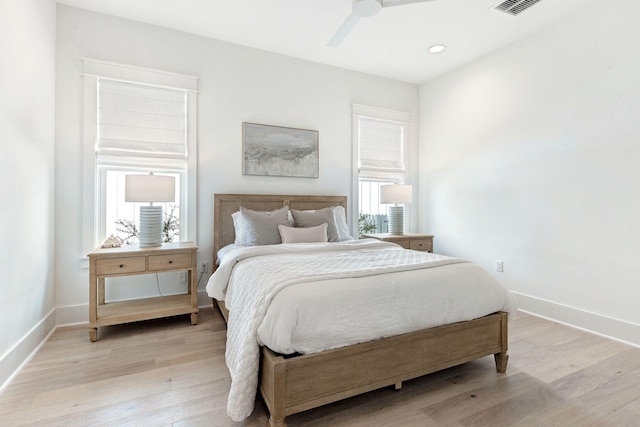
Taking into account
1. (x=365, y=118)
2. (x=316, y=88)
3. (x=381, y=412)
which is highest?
(x=316, y=88)

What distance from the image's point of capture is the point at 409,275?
70.7 inches

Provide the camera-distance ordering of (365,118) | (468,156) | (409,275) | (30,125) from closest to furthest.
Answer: (409,275) < (30,125) < (468,156) < (365,118)

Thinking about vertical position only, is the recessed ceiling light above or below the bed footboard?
above

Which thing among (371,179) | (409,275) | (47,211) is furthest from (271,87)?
(409,275)

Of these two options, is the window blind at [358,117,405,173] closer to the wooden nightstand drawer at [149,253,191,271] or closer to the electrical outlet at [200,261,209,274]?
the electrical outlet at [200,261,209,274]

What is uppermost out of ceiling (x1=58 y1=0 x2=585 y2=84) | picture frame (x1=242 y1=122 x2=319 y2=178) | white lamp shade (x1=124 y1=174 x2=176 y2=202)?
ceiling (x1=58 y1=0 x2=585 y2=84)

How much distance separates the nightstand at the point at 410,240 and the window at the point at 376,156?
43 cm

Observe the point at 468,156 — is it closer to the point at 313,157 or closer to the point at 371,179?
the point at 371,179

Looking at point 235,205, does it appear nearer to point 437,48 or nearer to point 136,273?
point 136,273

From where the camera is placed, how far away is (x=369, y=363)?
5.21ft

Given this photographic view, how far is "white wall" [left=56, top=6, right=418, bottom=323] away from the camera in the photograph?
275 centimetres

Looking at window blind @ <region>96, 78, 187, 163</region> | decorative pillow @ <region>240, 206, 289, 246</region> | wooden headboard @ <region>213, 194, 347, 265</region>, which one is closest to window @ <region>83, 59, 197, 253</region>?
window blind @ <region>96, 78, 187, 163</region>

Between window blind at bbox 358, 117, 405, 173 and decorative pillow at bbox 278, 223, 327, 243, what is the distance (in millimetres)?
1490

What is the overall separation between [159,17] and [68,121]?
1306 mm
